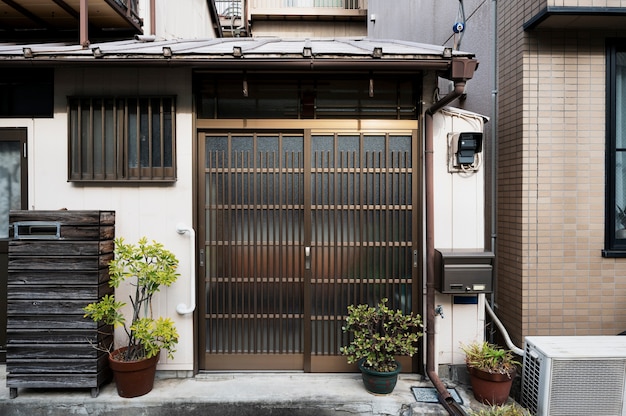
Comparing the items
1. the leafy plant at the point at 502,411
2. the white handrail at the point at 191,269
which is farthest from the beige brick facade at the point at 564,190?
the white handrail at the point at 191,269

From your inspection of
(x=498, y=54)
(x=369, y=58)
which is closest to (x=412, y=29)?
(x=498, y=54)

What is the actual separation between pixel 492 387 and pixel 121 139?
486 cm

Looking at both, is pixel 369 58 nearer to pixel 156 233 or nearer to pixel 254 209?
pixel 254 209

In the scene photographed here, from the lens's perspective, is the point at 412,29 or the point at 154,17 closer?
the point at 154,17

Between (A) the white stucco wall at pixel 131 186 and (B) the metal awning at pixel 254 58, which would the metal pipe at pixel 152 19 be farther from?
(B) the metal awning at pixel 254 58

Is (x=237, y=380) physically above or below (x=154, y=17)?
below

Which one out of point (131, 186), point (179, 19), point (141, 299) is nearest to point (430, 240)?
point (141, 299)

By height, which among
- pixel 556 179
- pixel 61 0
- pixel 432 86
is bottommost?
pixel 556 179

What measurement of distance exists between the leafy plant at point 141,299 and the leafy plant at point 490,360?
3.17 meters

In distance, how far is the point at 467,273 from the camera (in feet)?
13.8

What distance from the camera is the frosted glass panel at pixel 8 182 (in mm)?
4566

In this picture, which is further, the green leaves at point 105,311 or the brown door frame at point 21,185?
the brown door frame at point 21,185

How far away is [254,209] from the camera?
4.54 m

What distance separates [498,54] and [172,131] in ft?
13.5
